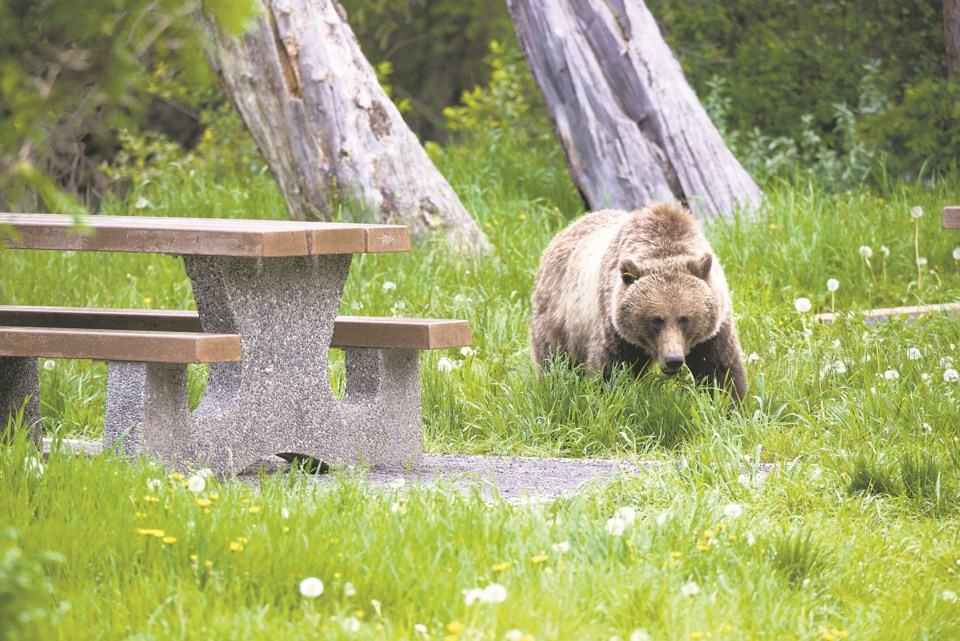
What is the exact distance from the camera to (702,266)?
5895 mm

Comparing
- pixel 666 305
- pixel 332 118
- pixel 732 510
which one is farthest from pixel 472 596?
pixel 332 118

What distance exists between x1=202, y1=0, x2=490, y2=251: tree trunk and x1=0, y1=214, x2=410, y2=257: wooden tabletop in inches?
155

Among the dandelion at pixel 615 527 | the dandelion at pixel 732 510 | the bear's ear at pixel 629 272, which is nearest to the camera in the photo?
the dandelion at pixel 615 527

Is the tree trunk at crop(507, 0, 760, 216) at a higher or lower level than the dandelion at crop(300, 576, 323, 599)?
higher

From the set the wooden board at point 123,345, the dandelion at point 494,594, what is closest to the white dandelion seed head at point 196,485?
the wooden board at point 123,345

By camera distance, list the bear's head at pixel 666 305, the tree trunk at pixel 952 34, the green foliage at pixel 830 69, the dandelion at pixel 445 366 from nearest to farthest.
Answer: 1. the bear's head at pixel 666 305
2. the dandelion at pixel 445 366
3. the tree trunk at pixel 952 34
4. the green foliage at pixel 830 69

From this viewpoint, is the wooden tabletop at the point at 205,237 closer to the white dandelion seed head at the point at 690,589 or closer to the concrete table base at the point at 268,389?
the concrete table base at the point at 268,389

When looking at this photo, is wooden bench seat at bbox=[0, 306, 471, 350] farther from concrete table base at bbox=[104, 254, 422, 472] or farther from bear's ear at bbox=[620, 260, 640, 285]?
bear's ear at bbox=[620, 260, 640, 285]

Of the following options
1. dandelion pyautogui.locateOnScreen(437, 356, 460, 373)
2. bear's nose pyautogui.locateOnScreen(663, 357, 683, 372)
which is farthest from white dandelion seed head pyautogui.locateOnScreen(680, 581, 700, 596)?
dandelion pyautogui.locateOnScreen(437, 356, 460, 373)

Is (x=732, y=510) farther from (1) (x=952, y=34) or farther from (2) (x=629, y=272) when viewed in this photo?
(1) (x=952, y=34)

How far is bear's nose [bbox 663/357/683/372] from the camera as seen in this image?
564 cm

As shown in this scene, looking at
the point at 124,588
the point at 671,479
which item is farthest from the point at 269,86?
the point at 124,588

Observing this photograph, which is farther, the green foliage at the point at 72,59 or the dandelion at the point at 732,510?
the dandelion at the point at 732,510

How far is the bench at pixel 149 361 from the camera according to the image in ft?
14.3
